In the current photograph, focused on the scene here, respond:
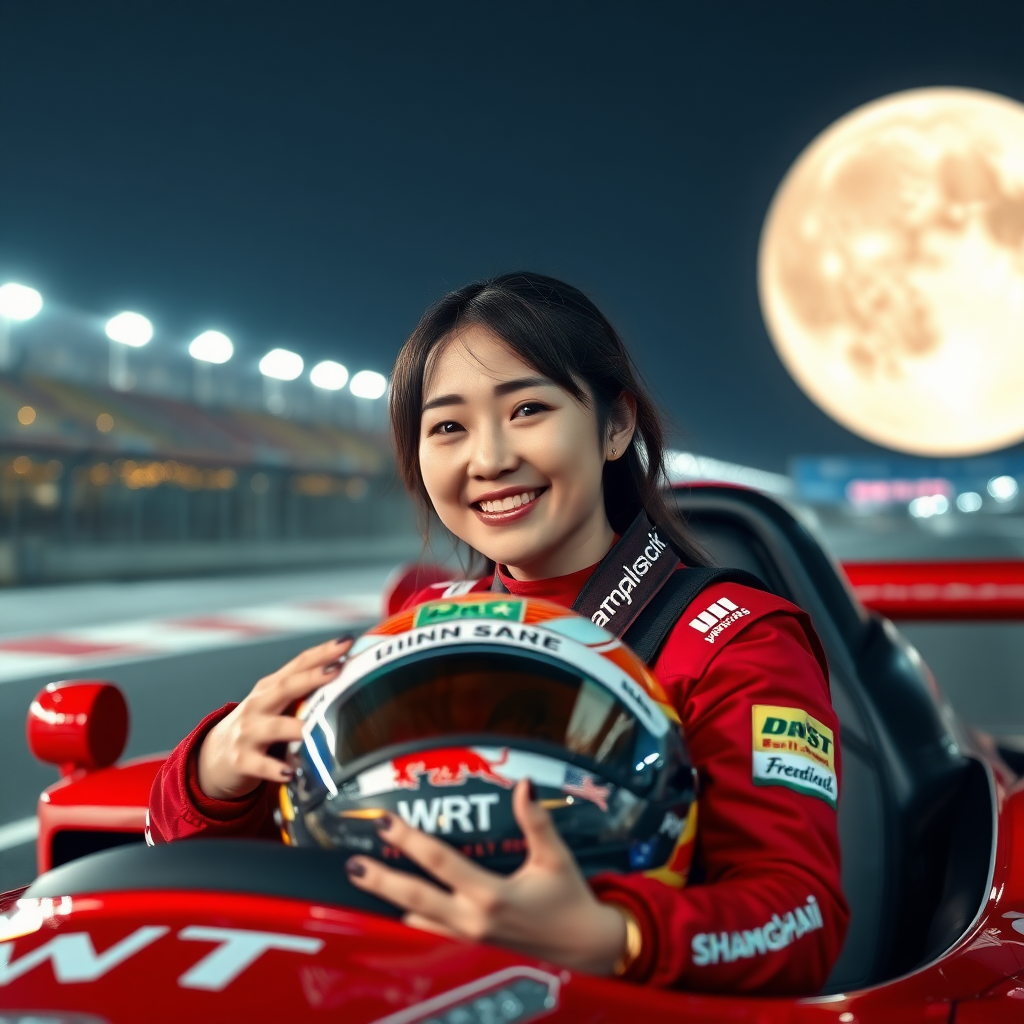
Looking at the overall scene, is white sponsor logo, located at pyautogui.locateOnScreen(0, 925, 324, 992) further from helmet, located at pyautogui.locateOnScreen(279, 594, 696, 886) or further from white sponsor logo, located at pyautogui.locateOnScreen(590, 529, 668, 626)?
white sponsor logo, located at pyautogui.locateOnScreen(590, 529, 668, 626)

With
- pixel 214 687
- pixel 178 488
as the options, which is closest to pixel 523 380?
pixel 214 687

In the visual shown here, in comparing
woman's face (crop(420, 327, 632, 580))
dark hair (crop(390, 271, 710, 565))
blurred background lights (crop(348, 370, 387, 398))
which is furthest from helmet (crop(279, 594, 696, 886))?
blurred background lights (crop(348, 370, 387, 398))

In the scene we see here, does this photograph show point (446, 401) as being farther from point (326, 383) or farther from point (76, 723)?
point (326, 383)

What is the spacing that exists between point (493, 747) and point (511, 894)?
0.14 m

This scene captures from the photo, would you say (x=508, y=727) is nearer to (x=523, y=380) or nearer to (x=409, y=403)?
(x=523, y=380)

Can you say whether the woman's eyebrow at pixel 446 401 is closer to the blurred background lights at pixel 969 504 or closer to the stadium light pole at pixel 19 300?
the stadium light pole at pixel 19 300

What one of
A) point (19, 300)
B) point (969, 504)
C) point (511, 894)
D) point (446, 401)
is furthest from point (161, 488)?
point (969, 504)

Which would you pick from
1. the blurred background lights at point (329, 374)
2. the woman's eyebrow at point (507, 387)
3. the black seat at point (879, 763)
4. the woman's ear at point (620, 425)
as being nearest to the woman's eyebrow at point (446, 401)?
the woman's eyebrow at point (507, 387)

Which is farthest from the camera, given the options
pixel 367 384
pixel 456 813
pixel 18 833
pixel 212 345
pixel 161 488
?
pixel 367 384

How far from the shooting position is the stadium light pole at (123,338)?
28.2 meters

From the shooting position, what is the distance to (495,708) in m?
1.19

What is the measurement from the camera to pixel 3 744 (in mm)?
6871

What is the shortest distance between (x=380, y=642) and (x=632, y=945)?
0.36 metres

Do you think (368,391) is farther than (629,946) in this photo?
Yes
